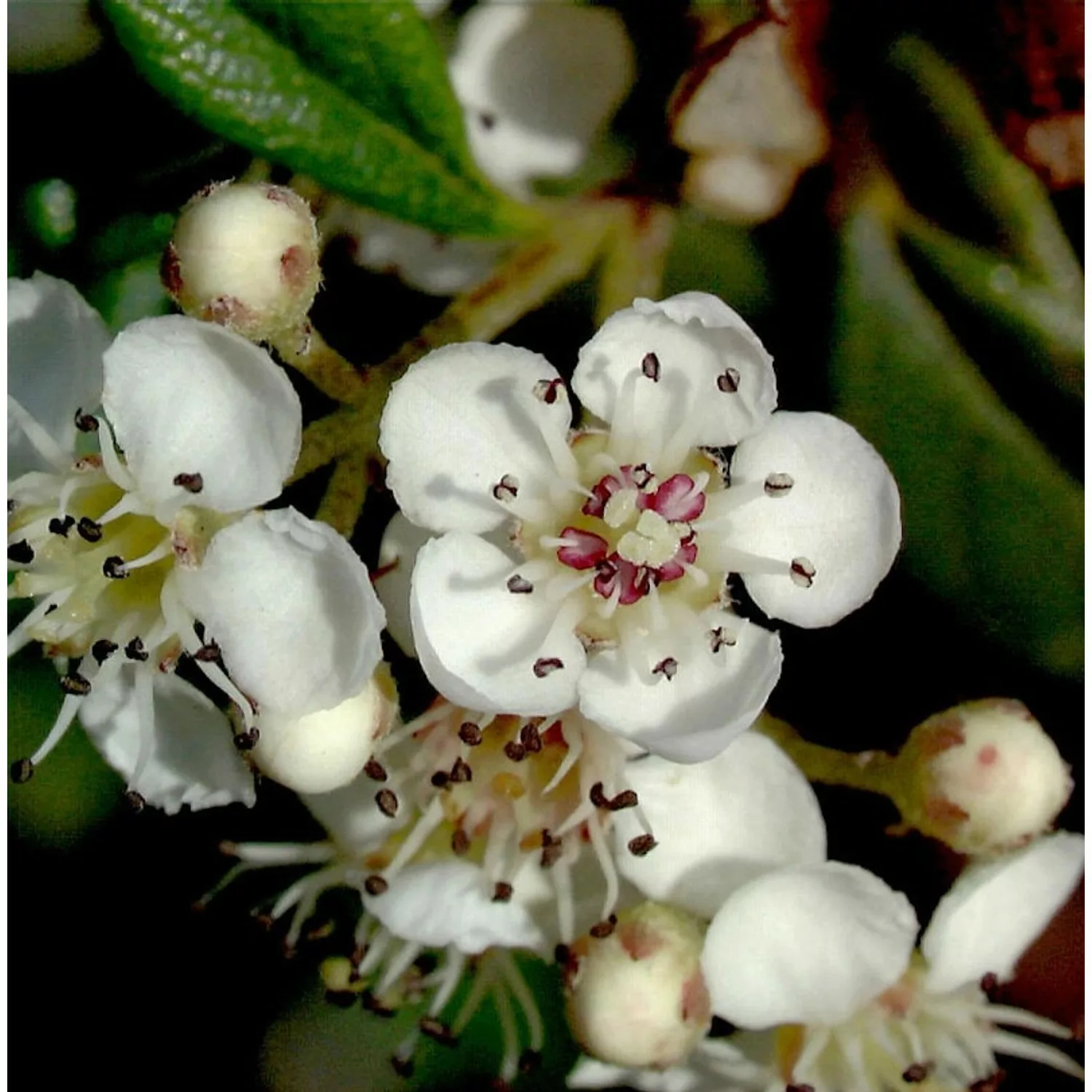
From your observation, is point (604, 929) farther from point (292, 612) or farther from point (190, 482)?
point (190, 482)

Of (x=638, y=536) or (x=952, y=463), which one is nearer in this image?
(x=638, y=536)

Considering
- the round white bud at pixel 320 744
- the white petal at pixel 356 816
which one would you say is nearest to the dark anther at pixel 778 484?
the round white bud at pixel 320 744

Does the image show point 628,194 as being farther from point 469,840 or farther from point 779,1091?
point 779,1091

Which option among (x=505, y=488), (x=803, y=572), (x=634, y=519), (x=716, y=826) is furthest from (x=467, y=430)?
(x=716, y=826)

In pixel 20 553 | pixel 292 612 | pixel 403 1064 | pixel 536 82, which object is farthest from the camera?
pixel 536 82

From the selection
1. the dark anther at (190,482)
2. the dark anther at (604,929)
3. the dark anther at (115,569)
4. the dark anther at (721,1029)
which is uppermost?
the dark anther at (190,482)

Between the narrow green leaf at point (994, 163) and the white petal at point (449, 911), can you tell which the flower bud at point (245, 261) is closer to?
the white petal at point (449, 911)

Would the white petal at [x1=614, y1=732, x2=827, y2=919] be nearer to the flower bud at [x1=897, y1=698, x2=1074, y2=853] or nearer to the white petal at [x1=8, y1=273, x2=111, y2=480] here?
the flower bud at [x1=897, y1=698, x2=1074, y2=853]
